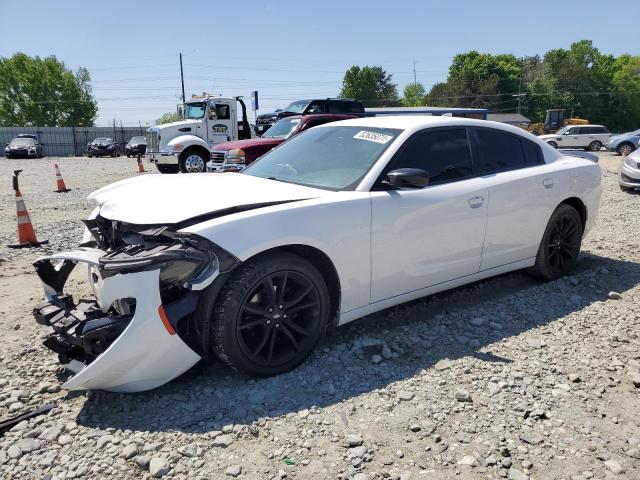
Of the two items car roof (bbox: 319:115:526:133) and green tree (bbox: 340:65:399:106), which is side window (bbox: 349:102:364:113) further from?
green tree (bbox: 340:65:399:106)

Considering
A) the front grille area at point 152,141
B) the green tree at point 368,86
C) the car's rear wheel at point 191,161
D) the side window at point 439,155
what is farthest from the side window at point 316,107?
the green tree at point 368,86

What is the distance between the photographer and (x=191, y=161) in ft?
50.9

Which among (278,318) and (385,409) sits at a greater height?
(278,318)

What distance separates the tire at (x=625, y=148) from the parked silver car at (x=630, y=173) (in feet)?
55.0

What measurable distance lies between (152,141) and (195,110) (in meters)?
1.85

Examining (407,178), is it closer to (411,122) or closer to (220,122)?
(411,122)

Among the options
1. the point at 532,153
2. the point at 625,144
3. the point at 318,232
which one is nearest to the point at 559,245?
the point at 532,153

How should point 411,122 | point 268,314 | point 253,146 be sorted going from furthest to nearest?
1. point 253,146
2. point 411,122
3. point 268,314

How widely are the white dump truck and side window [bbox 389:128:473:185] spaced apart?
12.7 m

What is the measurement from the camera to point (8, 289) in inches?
193

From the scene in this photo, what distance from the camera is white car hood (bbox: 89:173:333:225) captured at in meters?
2.92

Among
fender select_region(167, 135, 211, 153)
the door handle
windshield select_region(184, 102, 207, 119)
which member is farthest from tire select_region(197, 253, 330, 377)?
windshield select_region(184, 102, 207, 119)

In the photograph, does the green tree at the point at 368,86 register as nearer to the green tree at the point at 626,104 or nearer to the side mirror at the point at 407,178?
the green tree at the point at 626,104

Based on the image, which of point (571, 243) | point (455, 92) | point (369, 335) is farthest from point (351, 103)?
point (455, 92)
